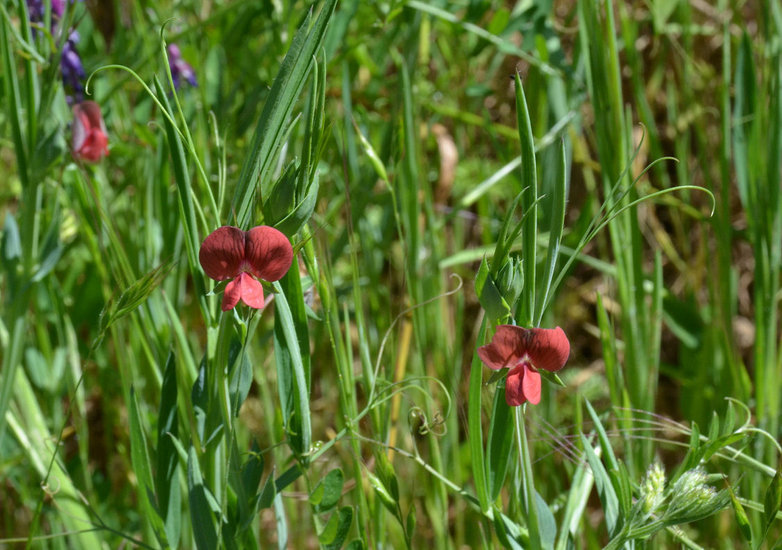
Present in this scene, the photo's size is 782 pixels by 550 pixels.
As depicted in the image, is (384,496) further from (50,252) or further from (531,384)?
(50,252)

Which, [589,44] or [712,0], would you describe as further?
[712,0]

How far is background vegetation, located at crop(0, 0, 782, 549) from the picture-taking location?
0.53 m

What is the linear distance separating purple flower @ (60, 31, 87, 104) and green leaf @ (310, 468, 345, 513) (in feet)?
1.89

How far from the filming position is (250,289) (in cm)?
47

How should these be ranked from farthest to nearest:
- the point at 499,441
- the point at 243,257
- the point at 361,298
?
the point at 361,298 < the point at 499,441 < the point at 243,257

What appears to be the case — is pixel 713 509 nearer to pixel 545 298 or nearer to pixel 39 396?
pixel 545 298

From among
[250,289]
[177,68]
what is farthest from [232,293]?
[177,68]

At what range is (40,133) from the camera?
2.55ft

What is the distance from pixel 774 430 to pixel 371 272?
50 cm

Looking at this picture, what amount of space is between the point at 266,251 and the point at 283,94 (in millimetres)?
97

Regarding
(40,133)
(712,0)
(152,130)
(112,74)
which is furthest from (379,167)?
(712,0)

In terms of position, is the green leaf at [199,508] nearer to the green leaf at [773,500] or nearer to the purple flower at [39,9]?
the green leaf at [773,500]

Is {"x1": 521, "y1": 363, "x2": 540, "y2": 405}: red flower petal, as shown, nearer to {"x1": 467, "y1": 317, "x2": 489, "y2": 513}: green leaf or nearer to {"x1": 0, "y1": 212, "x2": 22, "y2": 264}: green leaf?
{"x1": 467, "y1": 317, "x2": 489, "y2": 513}: green leaf

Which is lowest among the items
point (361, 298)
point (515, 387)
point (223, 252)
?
point (361, 298)
